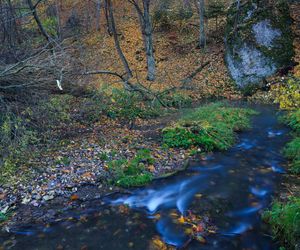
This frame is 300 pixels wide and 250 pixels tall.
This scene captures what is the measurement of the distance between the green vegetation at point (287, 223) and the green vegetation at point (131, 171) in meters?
2.87

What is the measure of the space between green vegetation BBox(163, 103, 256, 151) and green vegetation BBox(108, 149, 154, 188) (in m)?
1.51

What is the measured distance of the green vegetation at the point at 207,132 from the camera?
30.5 ft

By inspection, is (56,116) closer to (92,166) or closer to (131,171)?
(92,166)

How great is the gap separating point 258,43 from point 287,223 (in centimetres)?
1356

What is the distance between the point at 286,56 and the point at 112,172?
12.6 m

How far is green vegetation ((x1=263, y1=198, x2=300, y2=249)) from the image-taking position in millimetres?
4719

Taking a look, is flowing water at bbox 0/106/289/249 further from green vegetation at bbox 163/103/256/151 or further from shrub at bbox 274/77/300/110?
shrub at bbox 274/77/300/110

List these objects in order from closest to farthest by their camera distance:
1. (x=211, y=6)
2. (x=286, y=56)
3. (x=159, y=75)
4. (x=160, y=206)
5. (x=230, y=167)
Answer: (x=160, y=206) → (x=230, y=167) → (x=286, y=56) → (x=159, y=75) → (x=211, y=6)

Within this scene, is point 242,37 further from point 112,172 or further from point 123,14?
point 112,172

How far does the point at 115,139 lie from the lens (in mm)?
9578

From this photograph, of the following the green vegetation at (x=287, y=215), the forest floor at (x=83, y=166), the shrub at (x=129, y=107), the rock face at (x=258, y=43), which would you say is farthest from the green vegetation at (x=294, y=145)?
the rock face at (x=258, y=43)

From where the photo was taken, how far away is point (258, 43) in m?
16.7

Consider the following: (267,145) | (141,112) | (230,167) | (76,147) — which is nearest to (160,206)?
(230,167)

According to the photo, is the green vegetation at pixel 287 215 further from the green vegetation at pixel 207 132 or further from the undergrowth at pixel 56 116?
the green vegetation at pixel 207 132
